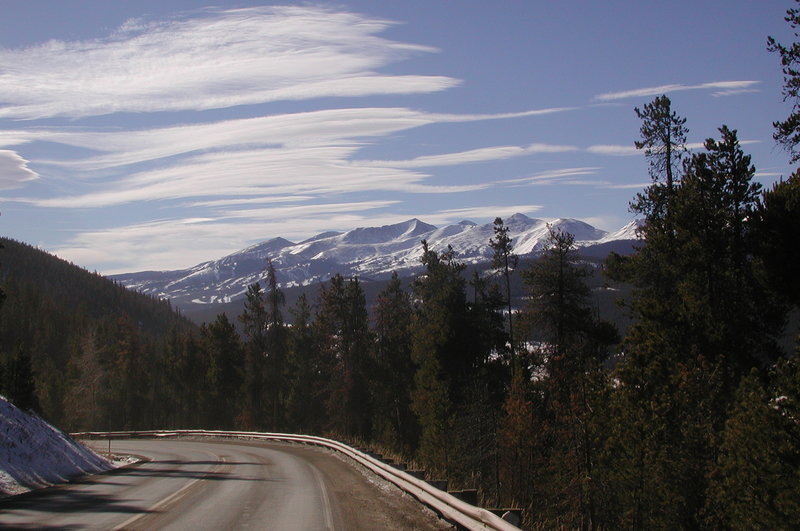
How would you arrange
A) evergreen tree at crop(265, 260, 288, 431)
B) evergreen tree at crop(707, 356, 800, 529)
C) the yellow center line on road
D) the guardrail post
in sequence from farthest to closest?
evergreen tree at crop(265, 260, 288, 431) < evergreen tree at crop(707, 356, 800, 529) < the guardrail post < the yellow center line on road

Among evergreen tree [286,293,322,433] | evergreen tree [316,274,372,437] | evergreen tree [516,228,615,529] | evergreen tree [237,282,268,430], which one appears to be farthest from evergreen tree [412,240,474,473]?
evergreen tree [237,282,268,430]

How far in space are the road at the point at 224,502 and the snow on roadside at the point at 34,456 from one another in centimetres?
92

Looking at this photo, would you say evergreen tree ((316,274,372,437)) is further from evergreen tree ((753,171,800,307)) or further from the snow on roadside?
evergreen tree ((753,171,800,307))

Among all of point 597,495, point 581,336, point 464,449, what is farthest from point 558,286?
point 464,449

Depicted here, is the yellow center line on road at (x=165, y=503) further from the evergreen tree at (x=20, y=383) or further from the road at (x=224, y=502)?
the evergreen tree at (x=20, y=383)

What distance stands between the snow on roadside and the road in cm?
92

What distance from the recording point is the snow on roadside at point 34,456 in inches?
763

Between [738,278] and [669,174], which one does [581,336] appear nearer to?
[669,174]

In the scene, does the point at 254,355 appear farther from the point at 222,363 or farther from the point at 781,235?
the point at 781,235

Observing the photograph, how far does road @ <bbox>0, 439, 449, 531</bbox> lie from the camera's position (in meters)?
12.7

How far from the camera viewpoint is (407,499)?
1642 centimetres

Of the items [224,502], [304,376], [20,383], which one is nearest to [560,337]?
[224,502]

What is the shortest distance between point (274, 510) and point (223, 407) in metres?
67.8

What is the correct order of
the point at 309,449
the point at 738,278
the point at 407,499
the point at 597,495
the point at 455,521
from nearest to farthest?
the point at 455,521 < the point at 407,499 < the point at 738,278 < the point at 597,495 < the point at 309,449
